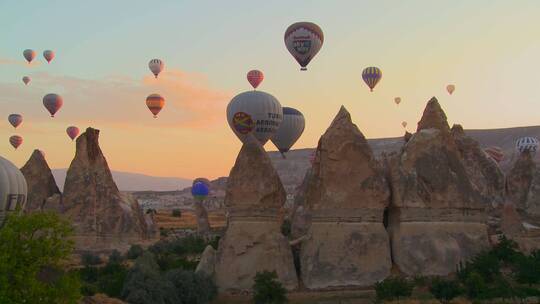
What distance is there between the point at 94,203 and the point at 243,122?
43.8ft

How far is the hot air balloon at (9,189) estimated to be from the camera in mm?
29297

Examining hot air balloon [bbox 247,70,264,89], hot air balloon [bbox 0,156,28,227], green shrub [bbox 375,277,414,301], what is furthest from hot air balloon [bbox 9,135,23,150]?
green shrub [bbox 375,277,414,301]

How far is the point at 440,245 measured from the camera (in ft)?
80.0

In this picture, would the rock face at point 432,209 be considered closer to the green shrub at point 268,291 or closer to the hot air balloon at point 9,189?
the green shrub at point 268,291

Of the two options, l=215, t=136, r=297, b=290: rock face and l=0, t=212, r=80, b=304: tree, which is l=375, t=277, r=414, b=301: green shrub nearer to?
l=215, t=136, r=297, b=290: rock face

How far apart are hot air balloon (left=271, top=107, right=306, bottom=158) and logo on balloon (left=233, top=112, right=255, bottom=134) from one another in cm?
762

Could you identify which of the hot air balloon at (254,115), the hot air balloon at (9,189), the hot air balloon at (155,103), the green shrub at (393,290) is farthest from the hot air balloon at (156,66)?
the green shrub at (393,290)

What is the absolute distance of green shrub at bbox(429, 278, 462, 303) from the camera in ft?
71.2

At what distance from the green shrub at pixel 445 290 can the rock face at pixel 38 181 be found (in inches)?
940

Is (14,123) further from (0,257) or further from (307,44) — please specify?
(0,257)

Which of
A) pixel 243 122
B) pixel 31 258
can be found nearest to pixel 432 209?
pixel 31 258

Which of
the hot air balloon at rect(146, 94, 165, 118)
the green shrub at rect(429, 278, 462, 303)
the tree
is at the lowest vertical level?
the green shrub at rect(429, 278, 462, 303)

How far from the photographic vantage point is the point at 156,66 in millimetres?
65250

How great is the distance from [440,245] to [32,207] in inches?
910
